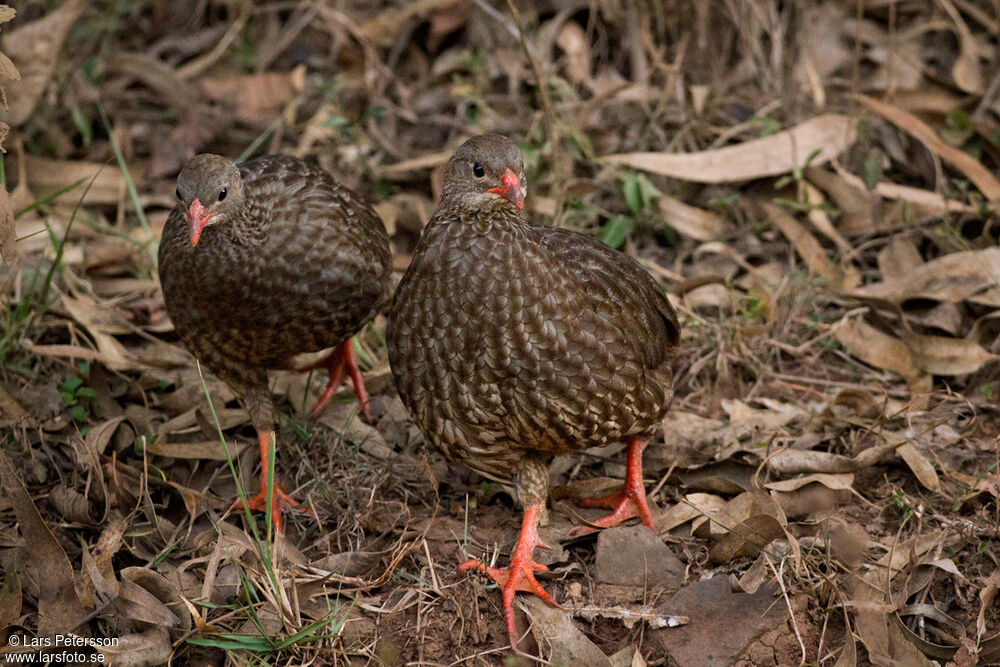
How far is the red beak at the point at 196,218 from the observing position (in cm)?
409

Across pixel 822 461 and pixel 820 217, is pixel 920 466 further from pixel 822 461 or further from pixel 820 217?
pixel 820 217

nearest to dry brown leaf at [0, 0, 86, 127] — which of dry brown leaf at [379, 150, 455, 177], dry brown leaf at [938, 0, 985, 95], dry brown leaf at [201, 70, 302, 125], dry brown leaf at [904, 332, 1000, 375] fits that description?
dry brown leaf at [201, 70, 302, 125]

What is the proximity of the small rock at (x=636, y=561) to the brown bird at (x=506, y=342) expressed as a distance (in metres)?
0.24

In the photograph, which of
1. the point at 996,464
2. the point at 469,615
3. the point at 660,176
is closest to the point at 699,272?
the point at 660,176

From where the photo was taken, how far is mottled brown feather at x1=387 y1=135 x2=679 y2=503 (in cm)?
369

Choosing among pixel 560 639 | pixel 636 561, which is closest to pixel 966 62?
pixel 636 561

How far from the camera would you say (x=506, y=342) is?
370 cm

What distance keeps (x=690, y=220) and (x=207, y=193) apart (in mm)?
2778

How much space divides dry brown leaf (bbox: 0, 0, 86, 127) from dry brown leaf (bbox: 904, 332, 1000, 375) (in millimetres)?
4841

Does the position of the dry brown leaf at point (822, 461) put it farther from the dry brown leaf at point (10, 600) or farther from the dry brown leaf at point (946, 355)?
the dry brown leaf at point (10, 600)

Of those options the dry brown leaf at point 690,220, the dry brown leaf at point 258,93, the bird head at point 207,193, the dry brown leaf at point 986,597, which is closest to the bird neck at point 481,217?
the bird head at point 207,193

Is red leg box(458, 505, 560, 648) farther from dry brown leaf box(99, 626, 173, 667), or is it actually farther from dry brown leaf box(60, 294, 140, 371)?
dry brown leaf box(60, 294, 140, 371)

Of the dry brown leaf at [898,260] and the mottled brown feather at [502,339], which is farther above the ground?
the mottled brown feather at [502,339]

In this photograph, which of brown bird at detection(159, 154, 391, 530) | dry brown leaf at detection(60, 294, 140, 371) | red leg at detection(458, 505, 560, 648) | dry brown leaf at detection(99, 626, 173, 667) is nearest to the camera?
dry brown leaf at detection(99, 626, 173, 667)
